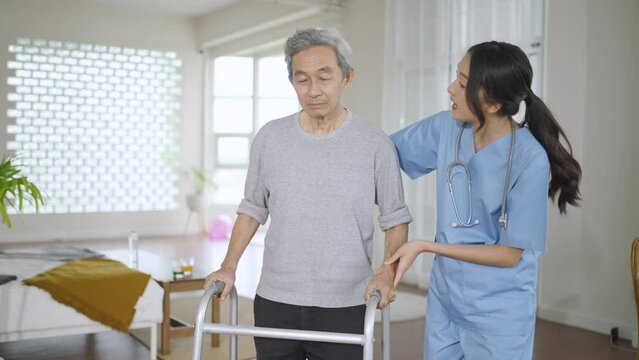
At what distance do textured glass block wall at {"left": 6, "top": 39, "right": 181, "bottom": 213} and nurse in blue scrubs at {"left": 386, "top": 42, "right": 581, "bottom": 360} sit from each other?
8.18 m

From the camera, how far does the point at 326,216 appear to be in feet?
5.46

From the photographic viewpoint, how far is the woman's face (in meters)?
1.64

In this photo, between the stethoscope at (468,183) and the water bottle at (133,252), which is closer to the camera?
the stethoscope at (468,183)

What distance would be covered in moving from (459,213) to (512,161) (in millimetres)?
191

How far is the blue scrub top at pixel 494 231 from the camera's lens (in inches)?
64.1

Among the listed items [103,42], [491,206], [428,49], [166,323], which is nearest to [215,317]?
[166,323]

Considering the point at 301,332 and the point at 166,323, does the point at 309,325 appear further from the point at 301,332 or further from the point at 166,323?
the point at 166,323

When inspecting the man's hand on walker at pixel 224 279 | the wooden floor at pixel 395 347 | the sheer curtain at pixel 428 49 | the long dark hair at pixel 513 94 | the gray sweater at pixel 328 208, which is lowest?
the wooden floor at pixel 395 347

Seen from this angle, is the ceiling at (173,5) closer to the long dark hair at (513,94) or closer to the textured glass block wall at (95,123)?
the textured glass block wall at (95,123)

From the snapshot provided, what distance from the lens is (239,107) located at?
10.5 metres

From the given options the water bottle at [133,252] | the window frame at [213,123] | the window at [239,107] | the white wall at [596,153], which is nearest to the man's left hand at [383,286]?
the water bottle at [133,252]

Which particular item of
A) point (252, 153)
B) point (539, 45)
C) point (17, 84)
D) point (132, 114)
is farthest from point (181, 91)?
point (252, 153)

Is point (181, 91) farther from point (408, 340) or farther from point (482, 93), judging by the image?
point (482, 93)

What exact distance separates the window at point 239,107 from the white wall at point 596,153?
5.50 m
